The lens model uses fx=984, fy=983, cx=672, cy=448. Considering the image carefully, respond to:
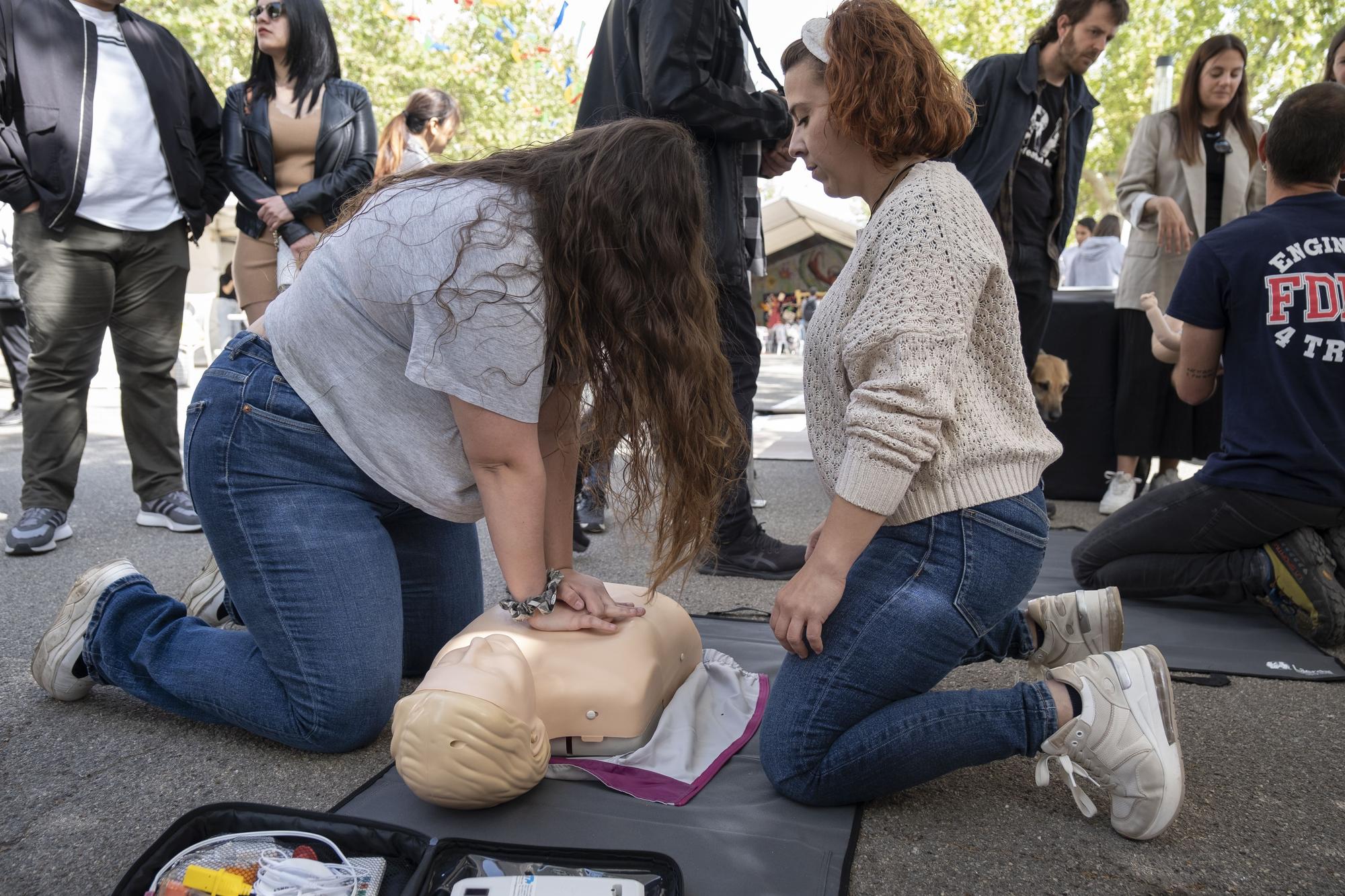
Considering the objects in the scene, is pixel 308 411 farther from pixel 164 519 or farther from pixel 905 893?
pixel 164 519

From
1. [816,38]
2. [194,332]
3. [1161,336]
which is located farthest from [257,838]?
[194,332]

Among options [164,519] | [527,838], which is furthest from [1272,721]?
[164,519]

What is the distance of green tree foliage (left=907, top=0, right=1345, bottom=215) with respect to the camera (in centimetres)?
1346

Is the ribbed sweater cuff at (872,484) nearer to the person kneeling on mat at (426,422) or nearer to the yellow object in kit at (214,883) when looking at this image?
the person kneeling on mat at (426,422)

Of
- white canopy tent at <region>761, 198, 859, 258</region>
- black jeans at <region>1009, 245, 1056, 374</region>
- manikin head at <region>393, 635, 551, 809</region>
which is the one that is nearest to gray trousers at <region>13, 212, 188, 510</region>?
manikin head at <region>393, 635, 551, 809</region>

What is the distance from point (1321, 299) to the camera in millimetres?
2732

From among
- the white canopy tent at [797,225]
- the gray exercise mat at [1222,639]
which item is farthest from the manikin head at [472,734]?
the white canopy tent at [797,225]

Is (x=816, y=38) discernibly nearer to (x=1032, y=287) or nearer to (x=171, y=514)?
(x=1032, y=287)

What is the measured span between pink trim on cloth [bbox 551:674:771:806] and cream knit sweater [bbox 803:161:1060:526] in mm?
600

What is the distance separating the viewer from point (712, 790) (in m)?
1.84

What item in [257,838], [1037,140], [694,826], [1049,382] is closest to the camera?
[257,838]

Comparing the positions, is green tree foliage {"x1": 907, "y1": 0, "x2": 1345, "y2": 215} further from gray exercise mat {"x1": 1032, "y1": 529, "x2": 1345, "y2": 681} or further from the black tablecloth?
gray exercise mat {"x1": 1032, "y1": 529, "x2": 1345, "y2": 681}

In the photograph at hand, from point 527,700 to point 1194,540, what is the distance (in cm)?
217

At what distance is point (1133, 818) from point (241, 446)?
5.72 feet
